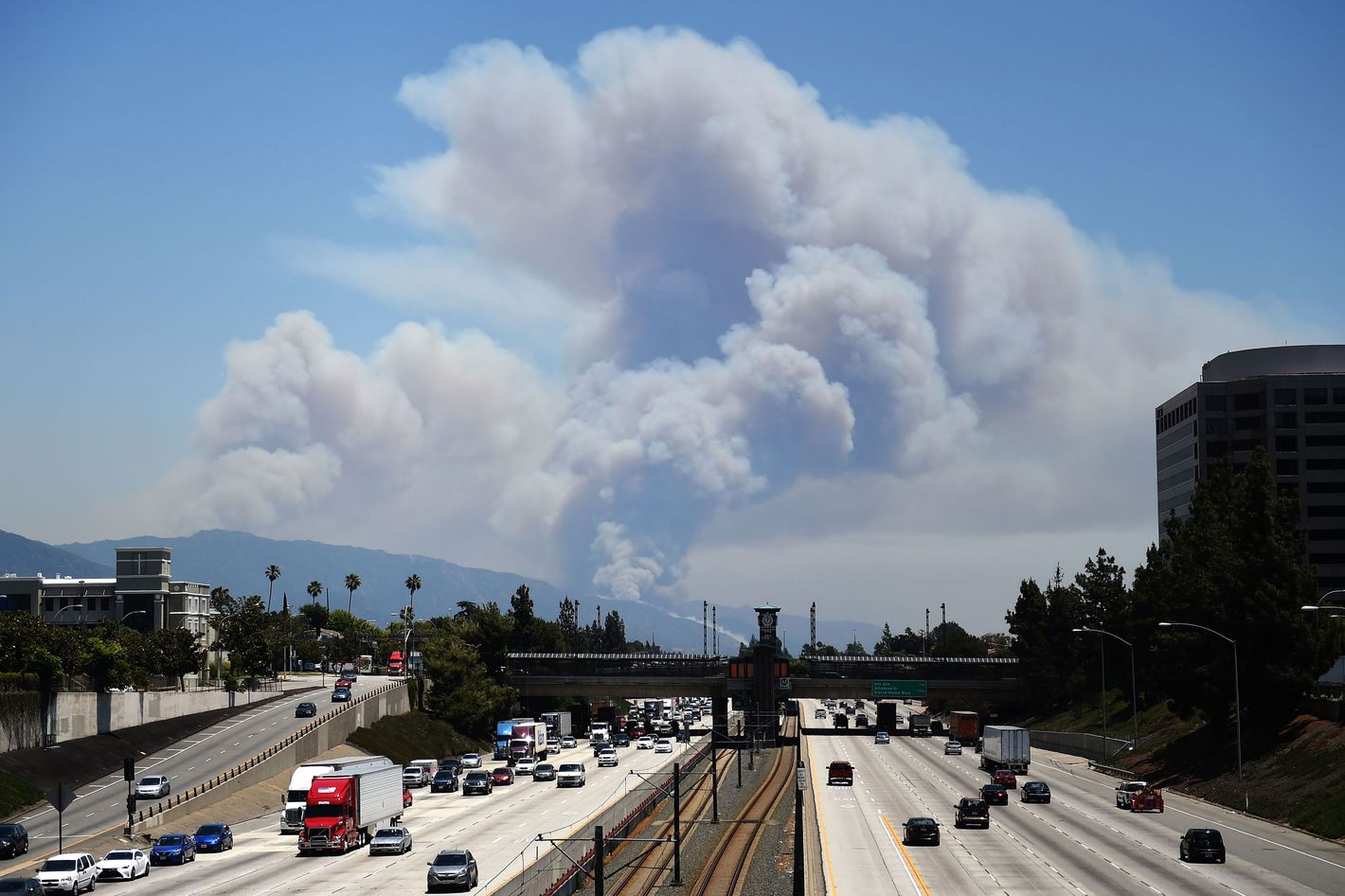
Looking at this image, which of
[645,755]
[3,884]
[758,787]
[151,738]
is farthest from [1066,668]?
[3,884]

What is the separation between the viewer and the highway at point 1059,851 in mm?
56594

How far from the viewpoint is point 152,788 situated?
87438 millimetres

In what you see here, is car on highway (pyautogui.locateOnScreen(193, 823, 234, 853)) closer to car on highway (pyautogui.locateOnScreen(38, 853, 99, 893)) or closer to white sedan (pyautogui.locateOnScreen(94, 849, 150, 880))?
white sedan (pyautogui.locateOnScreen(94, 849, 150, 880))

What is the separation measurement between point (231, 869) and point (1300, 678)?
71.2m

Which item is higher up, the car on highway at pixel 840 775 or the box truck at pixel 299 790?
the box truck at pixel 299 790

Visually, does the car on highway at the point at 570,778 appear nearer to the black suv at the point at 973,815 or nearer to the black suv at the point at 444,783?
the black suv at the point at 444,783

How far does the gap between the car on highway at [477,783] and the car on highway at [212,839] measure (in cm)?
3514

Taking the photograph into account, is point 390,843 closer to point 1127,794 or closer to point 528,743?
point 1127,794

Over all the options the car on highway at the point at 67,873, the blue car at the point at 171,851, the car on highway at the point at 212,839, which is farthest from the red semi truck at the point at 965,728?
the car on highway at the point at 67,873

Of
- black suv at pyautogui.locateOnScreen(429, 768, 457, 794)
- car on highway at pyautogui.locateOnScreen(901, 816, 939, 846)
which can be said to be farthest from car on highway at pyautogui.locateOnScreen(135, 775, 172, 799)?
car on highway at pyautogui.locateOnScreen(901, 816, 939, 846)

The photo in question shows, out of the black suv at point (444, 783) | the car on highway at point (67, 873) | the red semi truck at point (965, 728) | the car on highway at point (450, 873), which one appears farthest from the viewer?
the red semi truck at point (965, 728)

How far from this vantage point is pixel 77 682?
4176 inches

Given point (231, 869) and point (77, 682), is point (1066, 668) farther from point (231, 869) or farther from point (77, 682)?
point (231, 869)

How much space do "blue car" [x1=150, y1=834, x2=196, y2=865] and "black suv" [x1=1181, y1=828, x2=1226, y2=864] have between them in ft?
157
